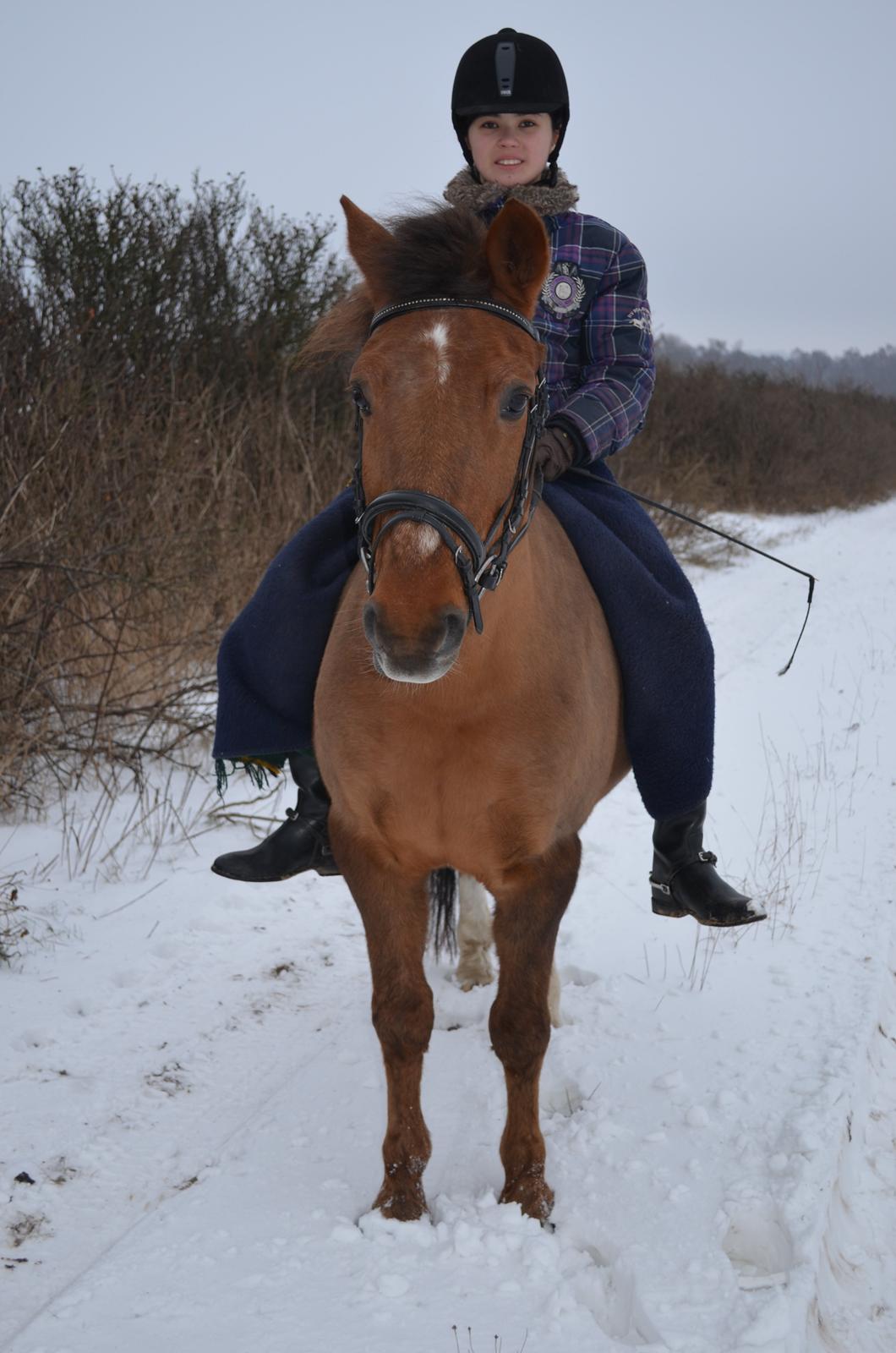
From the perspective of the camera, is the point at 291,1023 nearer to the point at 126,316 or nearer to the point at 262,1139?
the point at 262,1139

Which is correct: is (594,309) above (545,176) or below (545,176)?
below

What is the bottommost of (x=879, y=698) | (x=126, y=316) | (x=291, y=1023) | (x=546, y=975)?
(x=879, y=698)

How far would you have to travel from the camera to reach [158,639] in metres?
6.16

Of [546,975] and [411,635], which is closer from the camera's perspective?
[411,635]

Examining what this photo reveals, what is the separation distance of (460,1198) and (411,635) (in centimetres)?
178

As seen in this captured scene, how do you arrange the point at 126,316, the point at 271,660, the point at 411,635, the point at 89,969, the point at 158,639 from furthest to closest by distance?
the point at 126,316
the point at 158,639
the point at 89,969
the point at 271,660
the point at 411,635

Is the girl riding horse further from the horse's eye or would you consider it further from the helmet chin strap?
the horse's eye

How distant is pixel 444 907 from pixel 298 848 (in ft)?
1.92

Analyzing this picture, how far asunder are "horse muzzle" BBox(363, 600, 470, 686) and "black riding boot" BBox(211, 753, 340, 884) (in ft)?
5.38

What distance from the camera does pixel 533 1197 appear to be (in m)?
2.67

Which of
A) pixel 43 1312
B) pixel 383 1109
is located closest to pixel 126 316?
pixel 383 1109

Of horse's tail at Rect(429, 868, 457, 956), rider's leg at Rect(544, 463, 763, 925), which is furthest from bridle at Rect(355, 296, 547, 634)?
horse's tail at Rect(429, 868, 457, 956)

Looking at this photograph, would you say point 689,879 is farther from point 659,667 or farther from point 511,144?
point 511,144

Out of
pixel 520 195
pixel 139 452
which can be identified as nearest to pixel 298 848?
pixel 520 195
